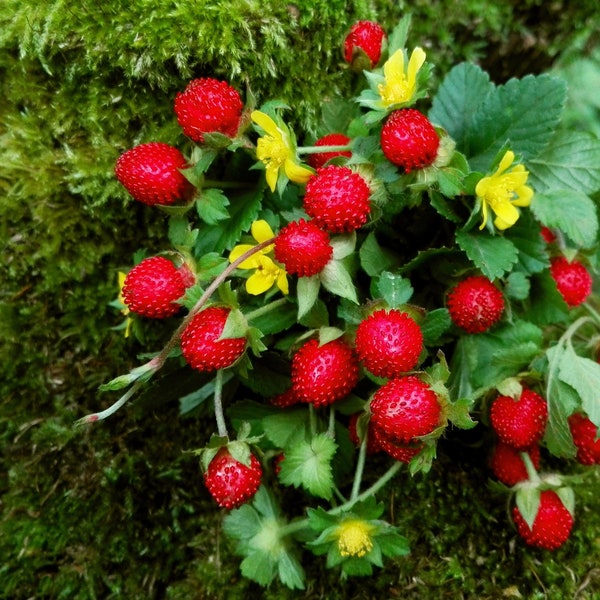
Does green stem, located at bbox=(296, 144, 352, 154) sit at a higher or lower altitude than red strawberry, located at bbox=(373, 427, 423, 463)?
higher

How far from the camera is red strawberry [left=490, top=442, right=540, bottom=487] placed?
1245mm

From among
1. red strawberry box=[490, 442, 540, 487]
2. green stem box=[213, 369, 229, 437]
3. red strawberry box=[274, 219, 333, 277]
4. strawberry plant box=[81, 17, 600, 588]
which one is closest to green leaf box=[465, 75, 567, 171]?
strawberry plant box=[81, 17, 600, 588]

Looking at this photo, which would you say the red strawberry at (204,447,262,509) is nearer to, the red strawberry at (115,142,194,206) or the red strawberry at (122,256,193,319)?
the red strawberry at (122,256,193,319)

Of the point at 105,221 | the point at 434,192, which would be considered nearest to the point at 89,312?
the point at 105,221

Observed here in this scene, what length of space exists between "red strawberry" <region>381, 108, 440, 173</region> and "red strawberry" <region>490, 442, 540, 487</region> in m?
0.56

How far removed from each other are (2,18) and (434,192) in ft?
2.92

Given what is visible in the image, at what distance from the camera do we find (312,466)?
43.9 inches

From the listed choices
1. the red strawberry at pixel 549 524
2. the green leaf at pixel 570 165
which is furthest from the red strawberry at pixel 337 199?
the red strawberry at pixel 549 524

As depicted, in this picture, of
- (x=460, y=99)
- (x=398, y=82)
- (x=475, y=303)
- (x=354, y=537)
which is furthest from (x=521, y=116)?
(x=354, y=537)

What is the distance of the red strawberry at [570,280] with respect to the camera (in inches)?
53.6

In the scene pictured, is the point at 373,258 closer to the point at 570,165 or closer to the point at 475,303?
the point at 475,303

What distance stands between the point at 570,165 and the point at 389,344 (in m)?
0.65

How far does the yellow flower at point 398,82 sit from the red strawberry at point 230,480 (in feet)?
2.16

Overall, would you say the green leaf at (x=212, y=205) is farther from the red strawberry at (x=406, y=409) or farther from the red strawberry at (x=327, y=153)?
the red strawberry at (x=406, y=409)
